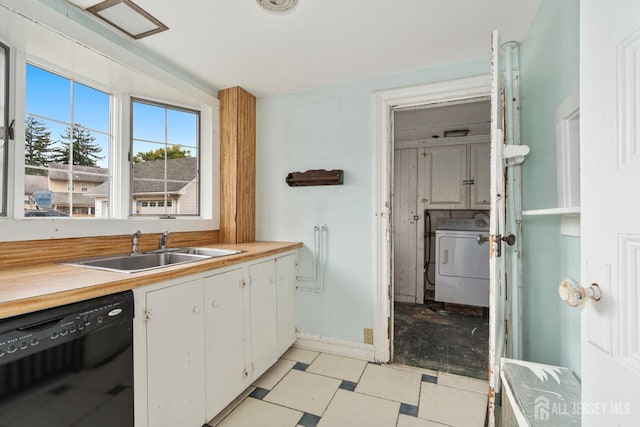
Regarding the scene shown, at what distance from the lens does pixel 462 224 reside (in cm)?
371

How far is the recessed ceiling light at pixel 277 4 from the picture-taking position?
1.47 meters

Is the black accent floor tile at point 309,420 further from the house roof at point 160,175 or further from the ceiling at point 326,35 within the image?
the ceiling at point 326,35

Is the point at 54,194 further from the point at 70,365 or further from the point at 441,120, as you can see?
the point at 441,120

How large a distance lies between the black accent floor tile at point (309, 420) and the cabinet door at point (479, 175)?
10.4 ft

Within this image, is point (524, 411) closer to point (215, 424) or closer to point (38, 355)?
point (215, 424)

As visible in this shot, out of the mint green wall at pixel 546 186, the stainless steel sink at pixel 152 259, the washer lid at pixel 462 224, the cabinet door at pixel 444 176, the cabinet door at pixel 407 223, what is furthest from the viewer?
the cabinet door at pixel 407 223

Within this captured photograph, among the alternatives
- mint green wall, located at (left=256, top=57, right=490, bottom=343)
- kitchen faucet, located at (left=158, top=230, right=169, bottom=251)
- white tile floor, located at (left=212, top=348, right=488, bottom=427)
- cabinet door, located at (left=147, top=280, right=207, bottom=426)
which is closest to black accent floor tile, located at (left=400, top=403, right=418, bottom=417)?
white tile floor, located at (left=212, top=348, right=488, bottom=427)

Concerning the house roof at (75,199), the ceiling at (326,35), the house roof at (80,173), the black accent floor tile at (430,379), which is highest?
the ceiling at (326,35)

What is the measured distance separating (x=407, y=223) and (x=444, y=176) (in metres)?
0.82

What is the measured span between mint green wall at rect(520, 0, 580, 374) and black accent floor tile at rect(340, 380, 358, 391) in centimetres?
112

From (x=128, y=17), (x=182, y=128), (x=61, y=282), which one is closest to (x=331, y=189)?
(x=182, y=128)

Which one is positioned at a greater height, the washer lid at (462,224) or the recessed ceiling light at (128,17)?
the recessed ceiling light at (128,17)
